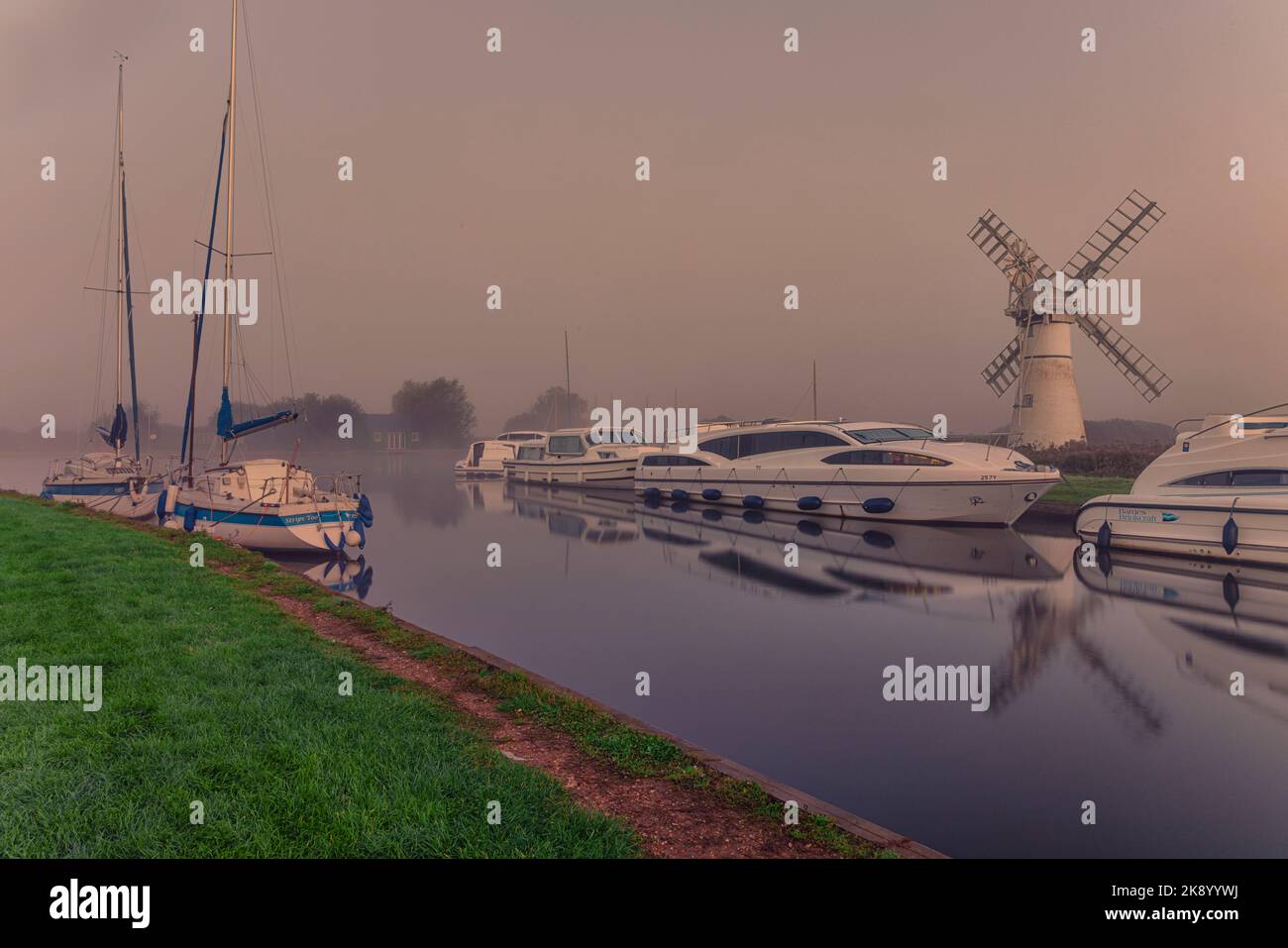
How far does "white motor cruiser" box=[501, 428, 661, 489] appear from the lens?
4738 centimetres

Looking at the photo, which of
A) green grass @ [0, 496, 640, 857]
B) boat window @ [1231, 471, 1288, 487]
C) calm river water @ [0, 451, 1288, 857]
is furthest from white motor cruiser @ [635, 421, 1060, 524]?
green grass @ [0, 496, 640, 857]

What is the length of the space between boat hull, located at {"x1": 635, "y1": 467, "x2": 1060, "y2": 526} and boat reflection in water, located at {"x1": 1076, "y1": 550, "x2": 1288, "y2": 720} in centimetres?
533

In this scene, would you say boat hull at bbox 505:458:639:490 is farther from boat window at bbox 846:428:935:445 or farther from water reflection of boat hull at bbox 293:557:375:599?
water reflection of boat hull at bbox 293:557:375:599

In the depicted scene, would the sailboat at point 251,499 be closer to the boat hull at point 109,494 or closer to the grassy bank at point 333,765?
the boat hull at point 109,494

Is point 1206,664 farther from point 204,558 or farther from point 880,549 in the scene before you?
point 204,558

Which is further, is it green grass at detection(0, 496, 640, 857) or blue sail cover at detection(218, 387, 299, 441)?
blue sail cover at detection(218, 387, 299, 441)

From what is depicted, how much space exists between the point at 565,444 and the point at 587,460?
2.87 m

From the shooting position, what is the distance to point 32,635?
316 inches

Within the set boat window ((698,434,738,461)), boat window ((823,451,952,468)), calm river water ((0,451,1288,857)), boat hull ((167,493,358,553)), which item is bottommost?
calm river water ((0,451,1288,857))

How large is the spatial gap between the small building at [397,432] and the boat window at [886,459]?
463ft

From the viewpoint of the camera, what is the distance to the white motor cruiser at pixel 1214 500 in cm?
1709

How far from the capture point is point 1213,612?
13703 mm

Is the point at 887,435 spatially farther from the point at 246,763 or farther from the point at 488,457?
the point at 488,457
